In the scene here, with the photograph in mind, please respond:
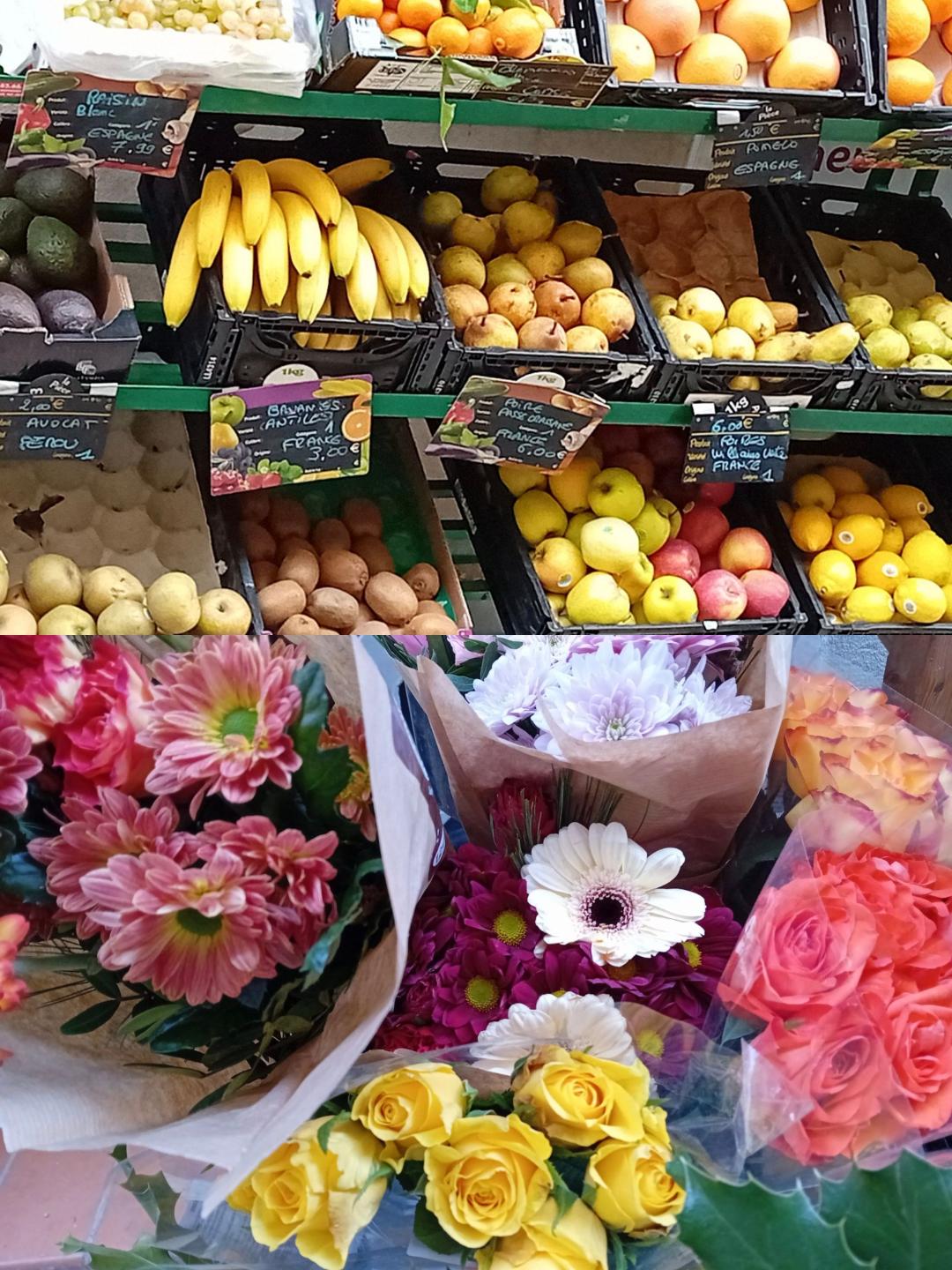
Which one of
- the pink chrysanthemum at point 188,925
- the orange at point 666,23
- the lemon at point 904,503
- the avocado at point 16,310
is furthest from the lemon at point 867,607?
the pink chrysanthemum at point 188,925

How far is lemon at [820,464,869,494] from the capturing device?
2270mm

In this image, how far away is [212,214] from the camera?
1.66 m

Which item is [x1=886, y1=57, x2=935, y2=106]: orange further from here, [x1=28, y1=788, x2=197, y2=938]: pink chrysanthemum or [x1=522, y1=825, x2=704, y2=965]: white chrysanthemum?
[x1=28, y1=788, x2=197, y2=938]: pink chrysanthemum

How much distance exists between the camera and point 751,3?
173 centimetres

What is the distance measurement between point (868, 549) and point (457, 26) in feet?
3.86

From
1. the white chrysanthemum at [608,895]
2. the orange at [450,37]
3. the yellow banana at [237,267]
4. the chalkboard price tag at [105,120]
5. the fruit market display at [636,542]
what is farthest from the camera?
the fruit market display at [636,542]

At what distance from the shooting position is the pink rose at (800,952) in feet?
2.15

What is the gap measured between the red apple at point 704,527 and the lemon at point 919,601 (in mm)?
335

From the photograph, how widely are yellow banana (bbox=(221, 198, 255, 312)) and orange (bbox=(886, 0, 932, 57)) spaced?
3.46 feet

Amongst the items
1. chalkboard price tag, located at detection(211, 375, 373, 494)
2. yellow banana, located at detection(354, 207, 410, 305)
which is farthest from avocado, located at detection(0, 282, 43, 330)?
yellow banana, located at detection(354, 207, 410, 305)

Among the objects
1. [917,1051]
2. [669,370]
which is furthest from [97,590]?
[917,1051]

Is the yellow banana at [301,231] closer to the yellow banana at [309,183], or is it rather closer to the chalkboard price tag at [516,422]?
the yellow banana at [309,183]

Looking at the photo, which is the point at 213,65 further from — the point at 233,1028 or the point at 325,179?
the point at 233,1028

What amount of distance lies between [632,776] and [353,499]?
1456mm
